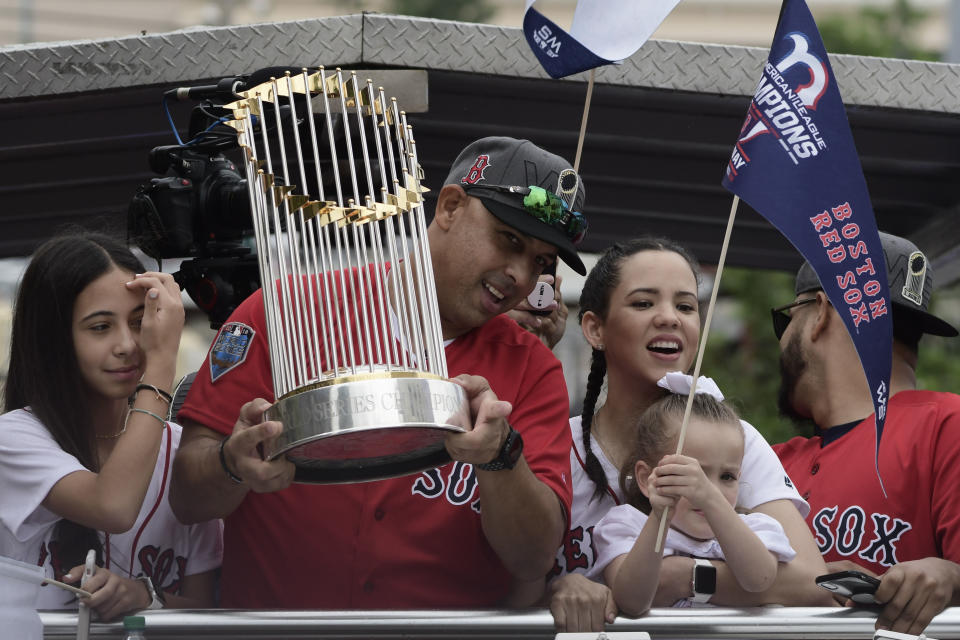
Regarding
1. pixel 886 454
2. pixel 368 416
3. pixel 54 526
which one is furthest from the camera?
pixel 886 454

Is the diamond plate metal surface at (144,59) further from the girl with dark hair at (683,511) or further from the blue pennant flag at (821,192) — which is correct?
the girl with dark hair at (683,511)

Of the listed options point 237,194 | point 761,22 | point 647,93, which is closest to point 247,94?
point 237,194

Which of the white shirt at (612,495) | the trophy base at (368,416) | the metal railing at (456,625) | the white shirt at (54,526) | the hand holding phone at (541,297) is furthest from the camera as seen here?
the hand holding phone at (541,297)

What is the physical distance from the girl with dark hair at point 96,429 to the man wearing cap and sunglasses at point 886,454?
1.63 m

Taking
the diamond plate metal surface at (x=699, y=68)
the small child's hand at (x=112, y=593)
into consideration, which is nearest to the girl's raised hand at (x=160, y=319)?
the small child's hand at (x=112, y=593)

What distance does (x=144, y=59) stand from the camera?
3.62 meters

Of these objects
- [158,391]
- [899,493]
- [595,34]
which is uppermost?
[595,34]

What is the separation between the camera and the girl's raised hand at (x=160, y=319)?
122 inches

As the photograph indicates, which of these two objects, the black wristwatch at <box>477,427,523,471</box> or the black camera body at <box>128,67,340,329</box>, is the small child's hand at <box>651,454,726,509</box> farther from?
the black camera body at <box>128,67,340,329</box>

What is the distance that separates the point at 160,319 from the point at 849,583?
5.32ft

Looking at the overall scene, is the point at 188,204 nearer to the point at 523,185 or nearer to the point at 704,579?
the point at 523,185

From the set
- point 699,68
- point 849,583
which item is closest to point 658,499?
point 849,583

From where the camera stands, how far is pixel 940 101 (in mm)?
3748

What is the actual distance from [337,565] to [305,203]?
0.90 meters
